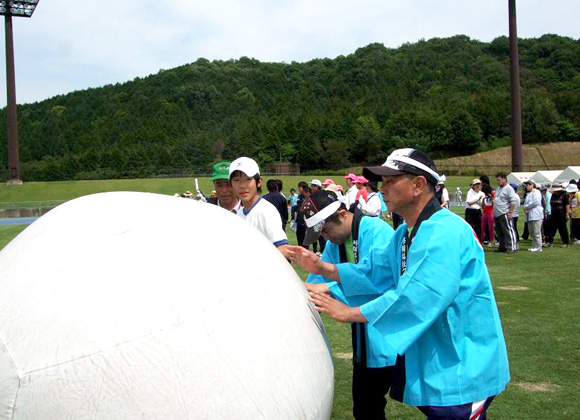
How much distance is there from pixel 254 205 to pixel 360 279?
1.21m

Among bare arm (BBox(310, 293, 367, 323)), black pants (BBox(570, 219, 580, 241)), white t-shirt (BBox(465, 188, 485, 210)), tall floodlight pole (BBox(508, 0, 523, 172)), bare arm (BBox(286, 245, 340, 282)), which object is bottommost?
black pants (BBox(570, 219, 580, 241))

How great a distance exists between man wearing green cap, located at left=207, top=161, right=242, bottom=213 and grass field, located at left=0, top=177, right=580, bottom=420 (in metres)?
1.91

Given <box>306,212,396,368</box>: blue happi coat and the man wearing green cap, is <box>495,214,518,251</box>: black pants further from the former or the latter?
<box>306,212,396,368</box>: blue happi coat

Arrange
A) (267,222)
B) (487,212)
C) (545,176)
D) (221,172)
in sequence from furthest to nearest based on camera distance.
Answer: (545,176) → (487,212) → (221,172) → (267,222)

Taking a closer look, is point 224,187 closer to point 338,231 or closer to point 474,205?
point 338,231

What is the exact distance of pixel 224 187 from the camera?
479 centimetres

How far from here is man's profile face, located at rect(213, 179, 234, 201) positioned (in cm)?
475

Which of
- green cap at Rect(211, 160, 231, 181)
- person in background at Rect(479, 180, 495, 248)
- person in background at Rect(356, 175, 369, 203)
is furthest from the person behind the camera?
person in background at Rect(479, 180, 495, 248)

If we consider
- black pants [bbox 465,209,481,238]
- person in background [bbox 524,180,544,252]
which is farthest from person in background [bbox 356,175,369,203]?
person in background [bbox 524,180,544,252]

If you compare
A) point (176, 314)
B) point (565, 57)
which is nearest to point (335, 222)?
point (176, 314)

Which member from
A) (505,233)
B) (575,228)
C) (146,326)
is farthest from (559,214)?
(146,326)

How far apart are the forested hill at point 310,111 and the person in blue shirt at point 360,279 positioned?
74.6 metres

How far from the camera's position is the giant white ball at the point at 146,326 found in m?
2.01

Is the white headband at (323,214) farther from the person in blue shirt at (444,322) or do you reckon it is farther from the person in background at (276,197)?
the person in background at (276,197)
